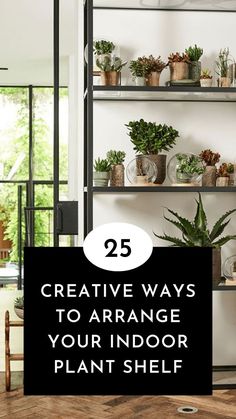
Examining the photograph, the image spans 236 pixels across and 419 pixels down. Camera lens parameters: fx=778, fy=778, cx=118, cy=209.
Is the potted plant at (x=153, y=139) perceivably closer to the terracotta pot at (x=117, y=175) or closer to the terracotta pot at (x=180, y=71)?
the terracotta pot at (x=117, y=175)

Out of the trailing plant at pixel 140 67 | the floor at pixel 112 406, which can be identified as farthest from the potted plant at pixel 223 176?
the floor at pixel 112 406

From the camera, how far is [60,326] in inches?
58.8

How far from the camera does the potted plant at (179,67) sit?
411 cm

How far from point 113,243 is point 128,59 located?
9.53 ft

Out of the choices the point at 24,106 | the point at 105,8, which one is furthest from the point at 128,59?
the point at 24,106

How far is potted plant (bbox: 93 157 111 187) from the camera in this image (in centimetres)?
405

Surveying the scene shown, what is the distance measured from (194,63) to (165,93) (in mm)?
237

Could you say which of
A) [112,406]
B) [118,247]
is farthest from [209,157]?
[118,247]

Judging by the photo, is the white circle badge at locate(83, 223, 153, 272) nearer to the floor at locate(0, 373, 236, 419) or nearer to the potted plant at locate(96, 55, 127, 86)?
the floor at locate(0, 373, 236, 419)

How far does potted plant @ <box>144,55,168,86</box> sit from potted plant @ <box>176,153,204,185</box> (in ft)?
1.37

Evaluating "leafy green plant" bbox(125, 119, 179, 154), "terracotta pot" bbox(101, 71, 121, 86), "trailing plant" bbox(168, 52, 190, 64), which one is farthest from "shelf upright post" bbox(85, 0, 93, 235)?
"trailing plant" bbox(168, 52, 190, 64)

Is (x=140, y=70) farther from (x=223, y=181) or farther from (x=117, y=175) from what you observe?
(x=223, y=181)

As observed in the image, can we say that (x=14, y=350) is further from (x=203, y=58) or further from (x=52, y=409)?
(x=203, y=58)

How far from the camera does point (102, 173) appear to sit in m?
4.05
